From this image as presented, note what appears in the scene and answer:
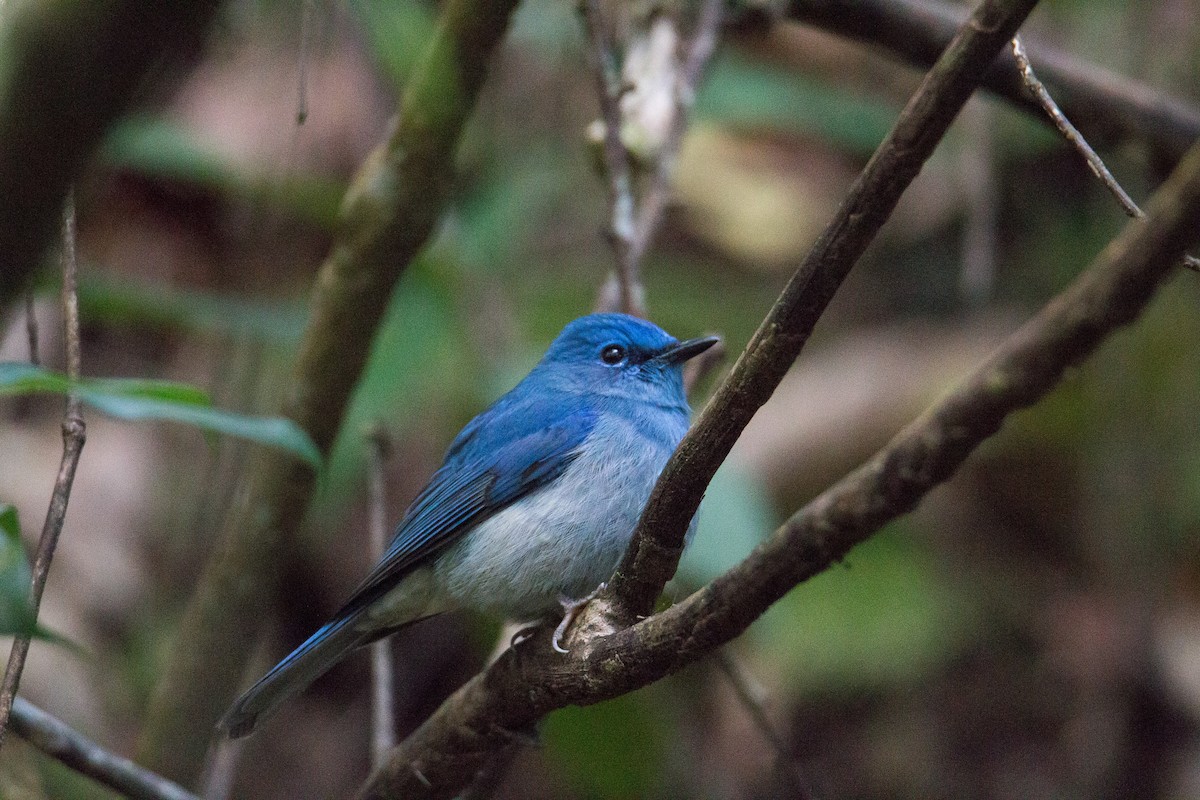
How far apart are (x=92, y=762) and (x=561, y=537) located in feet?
4.55

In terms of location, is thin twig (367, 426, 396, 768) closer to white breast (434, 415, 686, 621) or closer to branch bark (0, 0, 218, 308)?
white breast (434, 415, 686, 621)

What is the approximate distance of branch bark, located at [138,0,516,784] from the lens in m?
3.69

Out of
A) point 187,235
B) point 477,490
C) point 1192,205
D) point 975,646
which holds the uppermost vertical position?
point 1192,205

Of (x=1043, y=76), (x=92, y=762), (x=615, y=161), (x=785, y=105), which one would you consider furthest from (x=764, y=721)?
(x=785, y=105)

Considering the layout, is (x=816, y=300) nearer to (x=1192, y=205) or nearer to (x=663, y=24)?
(x=1192, y=205)

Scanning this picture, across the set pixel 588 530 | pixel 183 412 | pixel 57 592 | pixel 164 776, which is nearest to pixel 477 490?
pixel 588 530

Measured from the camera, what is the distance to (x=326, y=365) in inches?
149

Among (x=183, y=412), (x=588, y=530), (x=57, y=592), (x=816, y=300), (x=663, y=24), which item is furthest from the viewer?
(x=57, y=592)

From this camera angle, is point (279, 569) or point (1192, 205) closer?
point (1192, 205)

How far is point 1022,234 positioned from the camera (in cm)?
716

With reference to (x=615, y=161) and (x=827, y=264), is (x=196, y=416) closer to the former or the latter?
(x=827, y=264)

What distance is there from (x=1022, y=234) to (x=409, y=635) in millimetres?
4242

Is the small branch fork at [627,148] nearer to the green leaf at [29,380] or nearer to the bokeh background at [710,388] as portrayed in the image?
the bokeh background at [710,388]

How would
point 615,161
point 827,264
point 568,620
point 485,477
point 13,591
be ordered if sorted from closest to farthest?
point 827,264, point 13,591, point 568,620, point 485,477, point 615,161
